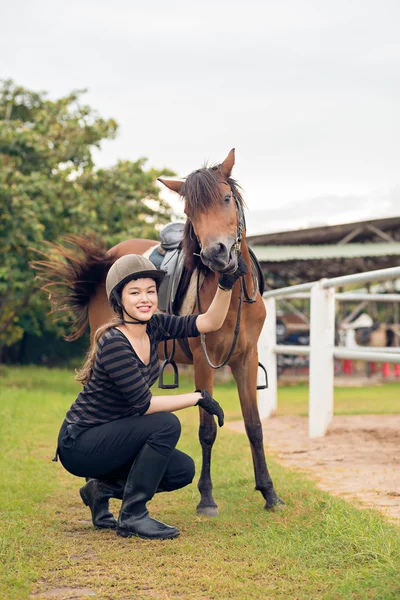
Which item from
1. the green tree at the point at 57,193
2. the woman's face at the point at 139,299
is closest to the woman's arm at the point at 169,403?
the woman's face at the point at 139,299

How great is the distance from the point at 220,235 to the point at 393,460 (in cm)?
281

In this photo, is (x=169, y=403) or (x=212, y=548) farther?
(x=169, y=403)

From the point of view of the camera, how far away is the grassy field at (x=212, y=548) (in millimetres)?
2867

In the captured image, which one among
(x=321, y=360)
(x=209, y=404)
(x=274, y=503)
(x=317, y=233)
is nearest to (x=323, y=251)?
(x=317, y=233)

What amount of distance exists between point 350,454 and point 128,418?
2969mm

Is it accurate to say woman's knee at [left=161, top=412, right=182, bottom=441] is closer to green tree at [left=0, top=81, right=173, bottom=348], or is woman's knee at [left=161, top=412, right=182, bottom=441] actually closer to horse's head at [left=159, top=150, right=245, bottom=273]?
horse's head at [left=159, top=150, right=245, bottom=273]

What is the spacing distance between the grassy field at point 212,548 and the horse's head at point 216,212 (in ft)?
4.59

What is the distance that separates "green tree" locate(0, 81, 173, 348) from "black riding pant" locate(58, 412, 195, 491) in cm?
1076

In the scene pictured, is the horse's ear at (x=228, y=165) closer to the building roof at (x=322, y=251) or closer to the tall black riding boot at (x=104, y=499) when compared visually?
the tall black riding boot at (x=104, y=499)

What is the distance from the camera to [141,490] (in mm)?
3799

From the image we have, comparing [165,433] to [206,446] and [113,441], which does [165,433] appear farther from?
[206,446]

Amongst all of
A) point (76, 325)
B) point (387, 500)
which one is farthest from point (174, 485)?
point (76, 325)

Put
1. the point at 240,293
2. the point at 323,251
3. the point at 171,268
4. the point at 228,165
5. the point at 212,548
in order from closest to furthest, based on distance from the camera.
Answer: the point at 212,548 < the point at 228,165 < the point at 240,293 < the point at 171,268 < the point at 323,251

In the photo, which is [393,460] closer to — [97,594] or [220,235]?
[220,235]
